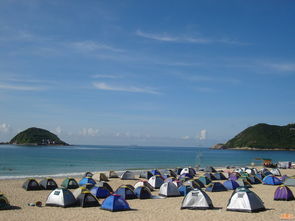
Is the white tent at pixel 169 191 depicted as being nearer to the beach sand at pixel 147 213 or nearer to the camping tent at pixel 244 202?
the beach sand at pixel 147 213

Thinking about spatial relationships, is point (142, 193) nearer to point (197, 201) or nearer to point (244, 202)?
point (197, 201)

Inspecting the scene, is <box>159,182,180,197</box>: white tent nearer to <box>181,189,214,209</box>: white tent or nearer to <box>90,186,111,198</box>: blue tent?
<box>90,186,111,198</box>: blue tent

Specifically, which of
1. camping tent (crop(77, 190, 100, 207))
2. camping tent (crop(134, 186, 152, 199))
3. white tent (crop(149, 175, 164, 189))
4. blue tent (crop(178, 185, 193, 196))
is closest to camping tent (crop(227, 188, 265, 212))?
camping tent (crop(134, 186, 152, 199))

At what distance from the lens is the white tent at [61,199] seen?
17319 mm

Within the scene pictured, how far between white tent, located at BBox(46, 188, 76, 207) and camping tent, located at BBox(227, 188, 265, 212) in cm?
839

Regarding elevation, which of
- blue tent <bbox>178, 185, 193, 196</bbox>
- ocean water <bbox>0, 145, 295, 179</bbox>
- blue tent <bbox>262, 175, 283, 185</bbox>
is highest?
blue tent <bbox>178, 185, 193, 196</bbox>

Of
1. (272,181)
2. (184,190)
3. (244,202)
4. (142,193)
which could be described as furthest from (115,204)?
(272,181)

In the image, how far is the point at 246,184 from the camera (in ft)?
89.4

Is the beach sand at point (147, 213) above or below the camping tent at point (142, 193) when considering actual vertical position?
below

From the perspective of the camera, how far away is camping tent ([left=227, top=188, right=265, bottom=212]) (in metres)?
16.2

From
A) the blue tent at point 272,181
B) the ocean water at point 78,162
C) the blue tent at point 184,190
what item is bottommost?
the ocean water at point 78,162

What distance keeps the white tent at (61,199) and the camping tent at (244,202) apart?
27.5 ft

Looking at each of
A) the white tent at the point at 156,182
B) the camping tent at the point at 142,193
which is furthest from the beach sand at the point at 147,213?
the white tent at the point at 156,182

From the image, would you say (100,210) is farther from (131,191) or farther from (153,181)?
(153,181)
